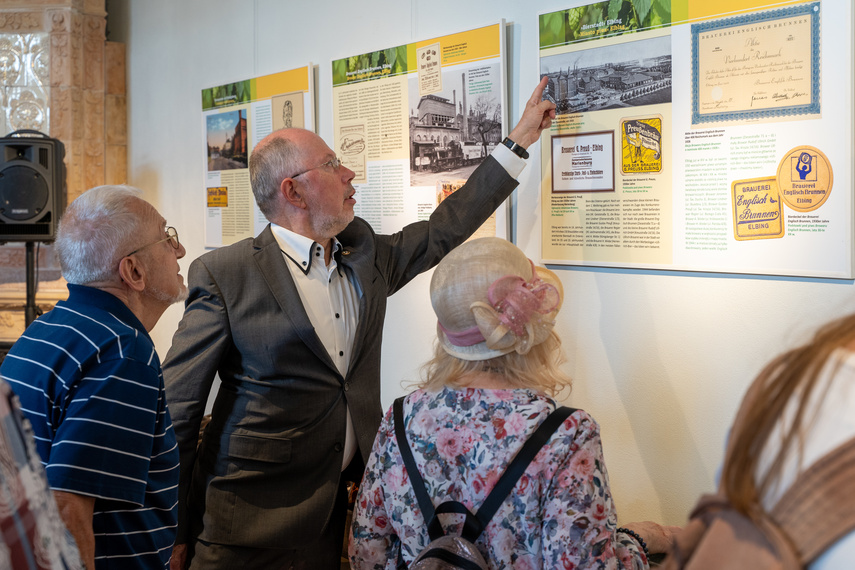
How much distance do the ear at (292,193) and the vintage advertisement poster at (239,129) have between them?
128 centimetres

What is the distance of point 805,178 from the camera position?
6.79 ft

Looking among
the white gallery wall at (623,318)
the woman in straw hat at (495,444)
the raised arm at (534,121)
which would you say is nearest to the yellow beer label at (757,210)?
the white gallery wall at (623,318)

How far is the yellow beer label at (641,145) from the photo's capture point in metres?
2.37

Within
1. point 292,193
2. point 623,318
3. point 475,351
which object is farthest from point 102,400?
point 623,318

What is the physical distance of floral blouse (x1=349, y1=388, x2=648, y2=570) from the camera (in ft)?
4.48

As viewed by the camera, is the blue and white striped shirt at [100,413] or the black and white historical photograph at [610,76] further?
the black and white historical photograph at [610,76]

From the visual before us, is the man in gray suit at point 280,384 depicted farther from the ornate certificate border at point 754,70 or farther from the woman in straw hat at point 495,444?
the ornate certificate border at point 754,70

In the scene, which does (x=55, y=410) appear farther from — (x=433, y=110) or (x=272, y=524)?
(x=433, y=110)

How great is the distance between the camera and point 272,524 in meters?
2.21

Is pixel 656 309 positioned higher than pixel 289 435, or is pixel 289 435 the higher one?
pixel 656 309

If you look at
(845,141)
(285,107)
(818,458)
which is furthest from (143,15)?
(818,458)

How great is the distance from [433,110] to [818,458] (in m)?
2.66

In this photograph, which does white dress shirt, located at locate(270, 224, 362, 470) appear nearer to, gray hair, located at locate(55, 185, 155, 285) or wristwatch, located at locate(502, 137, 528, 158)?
gray hair, located at locate(55, 185, 155, 285)

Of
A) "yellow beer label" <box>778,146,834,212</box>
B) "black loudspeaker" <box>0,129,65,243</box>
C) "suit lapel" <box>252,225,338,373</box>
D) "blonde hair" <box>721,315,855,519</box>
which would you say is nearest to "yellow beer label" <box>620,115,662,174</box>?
"yellow beer label" <box>778,146,834,212</box>
